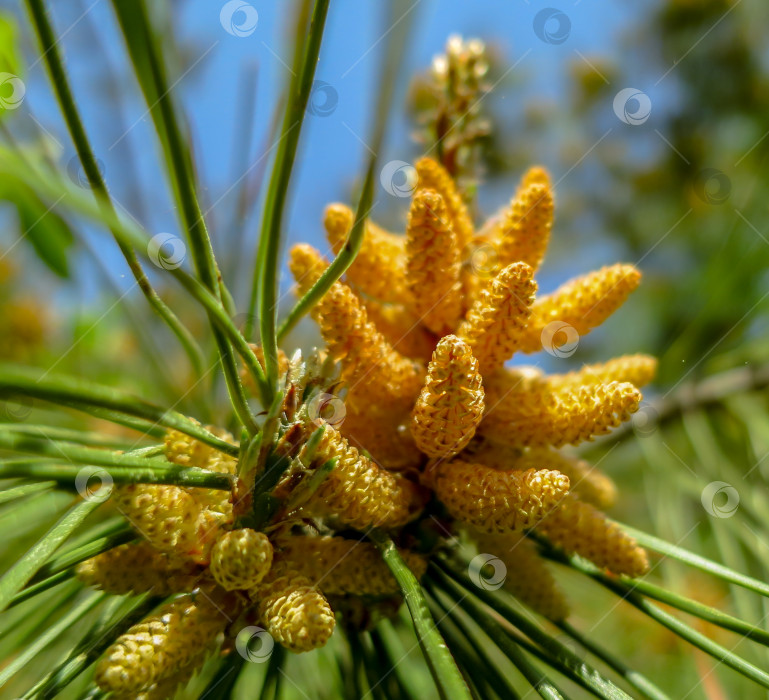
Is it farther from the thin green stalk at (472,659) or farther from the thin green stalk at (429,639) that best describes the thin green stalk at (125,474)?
the thin green stalk at (472,659)

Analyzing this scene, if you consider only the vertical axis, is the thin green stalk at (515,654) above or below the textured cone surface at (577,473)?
below

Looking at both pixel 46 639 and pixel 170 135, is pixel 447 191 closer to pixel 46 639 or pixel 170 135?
pixel 170 135

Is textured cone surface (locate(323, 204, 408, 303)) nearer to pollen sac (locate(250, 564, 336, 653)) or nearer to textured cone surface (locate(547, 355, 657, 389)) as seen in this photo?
textured cone surface (locate(547, 355, 657, 389))

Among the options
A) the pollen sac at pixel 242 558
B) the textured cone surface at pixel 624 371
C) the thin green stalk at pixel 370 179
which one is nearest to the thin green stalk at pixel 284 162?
the thin green stalk at pixel 370 179

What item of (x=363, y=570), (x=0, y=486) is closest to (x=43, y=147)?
(x=0, y=486)

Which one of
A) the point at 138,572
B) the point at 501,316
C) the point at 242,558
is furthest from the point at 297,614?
the point at 501,316

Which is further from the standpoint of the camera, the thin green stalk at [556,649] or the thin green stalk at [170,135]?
the thin green stalk at [556,649]
